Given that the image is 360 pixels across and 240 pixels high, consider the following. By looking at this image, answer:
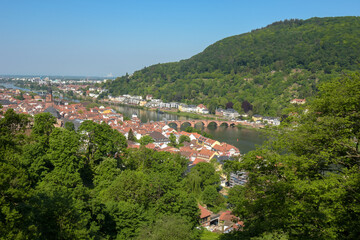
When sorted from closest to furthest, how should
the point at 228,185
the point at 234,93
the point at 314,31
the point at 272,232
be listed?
1. the point at 272,232
2. the point at 228,185
3. the point at 234,93
4. the point at 314,31

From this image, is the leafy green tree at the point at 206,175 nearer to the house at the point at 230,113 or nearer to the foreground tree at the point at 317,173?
the foreground tree at the point at 317,173

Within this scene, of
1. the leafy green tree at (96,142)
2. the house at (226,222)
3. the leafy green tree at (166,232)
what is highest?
the leafy green tree at (96,142)

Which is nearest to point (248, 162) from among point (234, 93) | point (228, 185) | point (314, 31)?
point (228, 185)

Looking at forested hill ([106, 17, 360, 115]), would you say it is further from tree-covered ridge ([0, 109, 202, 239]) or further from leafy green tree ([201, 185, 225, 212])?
tree-covered ridge ([0, 109, 202, 239])

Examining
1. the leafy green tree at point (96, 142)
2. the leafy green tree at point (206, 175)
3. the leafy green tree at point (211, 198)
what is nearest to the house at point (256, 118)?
the leafy green tree at point (206, 175)

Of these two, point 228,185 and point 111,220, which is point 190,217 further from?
point 228,185

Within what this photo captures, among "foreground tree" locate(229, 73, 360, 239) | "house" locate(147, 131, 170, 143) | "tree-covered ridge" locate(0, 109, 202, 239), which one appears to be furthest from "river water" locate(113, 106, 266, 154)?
"foreground tree" locate(229, 73, 360, 239)
